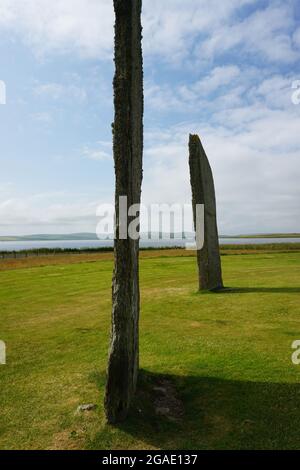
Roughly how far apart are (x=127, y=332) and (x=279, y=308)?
688cm

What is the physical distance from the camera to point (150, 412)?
18.1 feet

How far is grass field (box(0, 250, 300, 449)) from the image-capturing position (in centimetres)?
496

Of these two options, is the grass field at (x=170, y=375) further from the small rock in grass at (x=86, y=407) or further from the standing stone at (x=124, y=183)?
the standing stone at (x=124, y=183)

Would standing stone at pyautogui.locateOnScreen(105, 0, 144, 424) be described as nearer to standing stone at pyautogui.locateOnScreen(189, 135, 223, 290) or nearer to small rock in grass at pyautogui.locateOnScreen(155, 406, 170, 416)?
small rock in grass at pyautogui.locateOnScreen(155, 406, 170, 416)

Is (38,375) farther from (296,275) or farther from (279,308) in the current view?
(296,275)

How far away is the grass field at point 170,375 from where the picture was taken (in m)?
4.96

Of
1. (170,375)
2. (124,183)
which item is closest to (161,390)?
(170,375)

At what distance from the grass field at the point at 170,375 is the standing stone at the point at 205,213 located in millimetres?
1519

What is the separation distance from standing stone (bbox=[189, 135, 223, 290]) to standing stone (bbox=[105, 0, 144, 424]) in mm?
8481

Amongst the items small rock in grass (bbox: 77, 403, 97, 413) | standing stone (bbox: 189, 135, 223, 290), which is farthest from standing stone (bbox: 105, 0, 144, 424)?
standing stone (bbox: 189, 135, 223, 290)

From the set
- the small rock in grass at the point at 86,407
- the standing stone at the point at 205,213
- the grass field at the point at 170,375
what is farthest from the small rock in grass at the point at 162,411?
the standing stone at the point at 205,213

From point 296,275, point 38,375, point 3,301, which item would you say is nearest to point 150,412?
point 38,375
